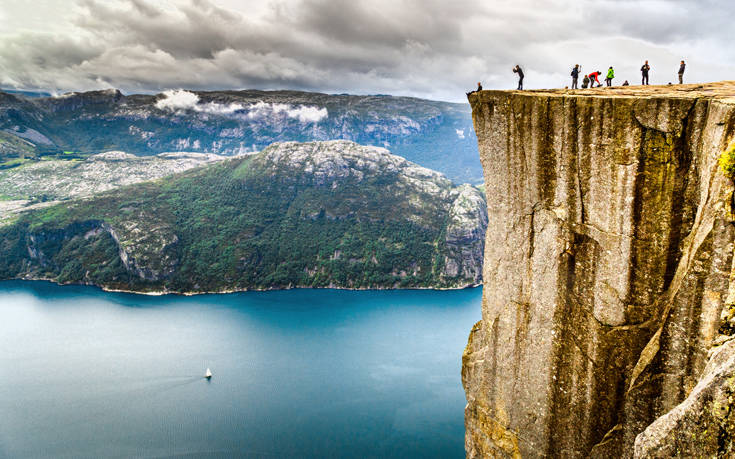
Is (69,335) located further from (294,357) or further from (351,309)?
(351,309)

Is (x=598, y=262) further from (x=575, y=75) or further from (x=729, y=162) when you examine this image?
(x=575, y=75)

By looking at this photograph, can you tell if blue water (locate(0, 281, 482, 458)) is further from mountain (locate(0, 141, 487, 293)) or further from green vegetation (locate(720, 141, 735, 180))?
green vegetation (locate(720, 141, 735, 180))

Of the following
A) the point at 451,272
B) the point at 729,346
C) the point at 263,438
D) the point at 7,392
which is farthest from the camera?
the point at 451,272

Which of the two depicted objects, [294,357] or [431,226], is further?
[431,226]

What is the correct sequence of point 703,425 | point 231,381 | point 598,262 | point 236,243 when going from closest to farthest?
point 703,425, point 598,262, point 231,381, point 236,243

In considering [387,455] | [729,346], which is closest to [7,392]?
[387,455]

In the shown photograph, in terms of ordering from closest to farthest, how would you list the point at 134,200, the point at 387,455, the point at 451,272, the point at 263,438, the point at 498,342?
the point at 498,342, the point at 387,455, the point at 263,438, the point at 451,272, the point at 134,200

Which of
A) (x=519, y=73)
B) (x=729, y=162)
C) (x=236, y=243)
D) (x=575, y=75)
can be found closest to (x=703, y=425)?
(x=729, y=162)
